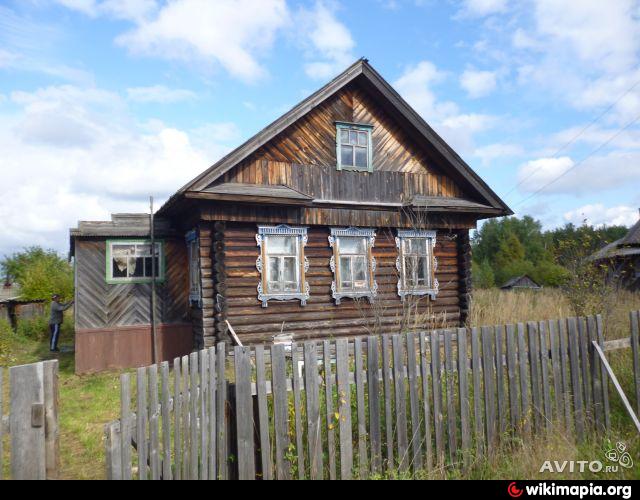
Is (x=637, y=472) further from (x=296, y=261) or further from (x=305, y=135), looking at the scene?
(x=305, y=135)

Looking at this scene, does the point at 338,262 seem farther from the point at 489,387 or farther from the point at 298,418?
the point at 298,418

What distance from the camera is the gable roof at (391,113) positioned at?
10.4 meters

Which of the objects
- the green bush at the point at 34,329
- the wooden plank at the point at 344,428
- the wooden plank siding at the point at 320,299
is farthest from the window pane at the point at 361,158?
the green bush at the point at 34,329

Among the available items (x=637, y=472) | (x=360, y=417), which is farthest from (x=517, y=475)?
(x=360, y=417)

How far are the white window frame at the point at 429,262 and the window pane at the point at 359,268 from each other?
91 cm

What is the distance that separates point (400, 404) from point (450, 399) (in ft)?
1.88

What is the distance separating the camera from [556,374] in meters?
5.52

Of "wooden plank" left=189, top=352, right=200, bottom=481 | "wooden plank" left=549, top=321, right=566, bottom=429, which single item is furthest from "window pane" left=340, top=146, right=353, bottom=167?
"wooden plank" left=189, top=352, right=200, bottom=481

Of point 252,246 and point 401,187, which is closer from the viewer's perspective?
point 252,246

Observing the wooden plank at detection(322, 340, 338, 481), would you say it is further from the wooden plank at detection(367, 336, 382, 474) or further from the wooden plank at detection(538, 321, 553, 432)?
the wooden plank at detection(538, 321, 553, 432)

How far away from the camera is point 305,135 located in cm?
1170

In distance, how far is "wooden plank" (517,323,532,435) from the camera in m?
5.20

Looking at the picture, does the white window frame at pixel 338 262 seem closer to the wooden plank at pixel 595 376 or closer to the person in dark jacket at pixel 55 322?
the wooden plank at pixel 595 376

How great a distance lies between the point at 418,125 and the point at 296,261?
4757 millimetres
